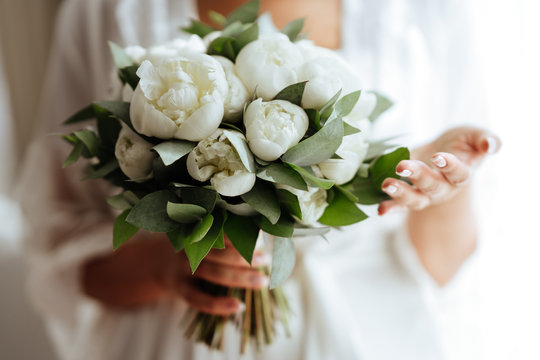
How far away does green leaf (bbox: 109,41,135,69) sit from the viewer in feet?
1.50

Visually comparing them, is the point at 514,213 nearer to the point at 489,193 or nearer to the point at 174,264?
the point at 489,193

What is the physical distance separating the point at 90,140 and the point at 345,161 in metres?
0.28

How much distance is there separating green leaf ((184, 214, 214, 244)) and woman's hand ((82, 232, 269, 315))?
18cm

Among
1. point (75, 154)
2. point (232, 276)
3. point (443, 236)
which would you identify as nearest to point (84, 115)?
point (75, 154)

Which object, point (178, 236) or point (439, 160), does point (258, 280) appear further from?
point (439, 160)

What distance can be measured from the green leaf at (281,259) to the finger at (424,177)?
145 mm

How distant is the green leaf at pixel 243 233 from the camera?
0.41 m

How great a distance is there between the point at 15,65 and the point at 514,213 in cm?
141

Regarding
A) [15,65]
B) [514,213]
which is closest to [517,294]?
[514,213]

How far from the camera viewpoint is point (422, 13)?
0.80 metres

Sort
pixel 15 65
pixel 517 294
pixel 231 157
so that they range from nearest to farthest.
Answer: pixel 231 157
pixel 517 294
pixel 15 65

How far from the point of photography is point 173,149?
0.38m

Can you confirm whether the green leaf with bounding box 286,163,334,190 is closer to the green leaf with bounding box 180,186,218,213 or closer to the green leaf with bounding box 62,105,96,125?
the green leaf with bounding box 180,186,218,213

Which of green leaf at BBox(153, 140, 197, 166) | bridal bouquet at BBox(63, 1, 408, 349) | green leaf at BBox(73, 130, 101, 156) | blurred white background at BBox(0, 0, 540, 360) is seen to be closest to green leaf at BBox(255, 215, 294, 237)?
bridal bouquet at BBox(63, 1, 408, 349)
